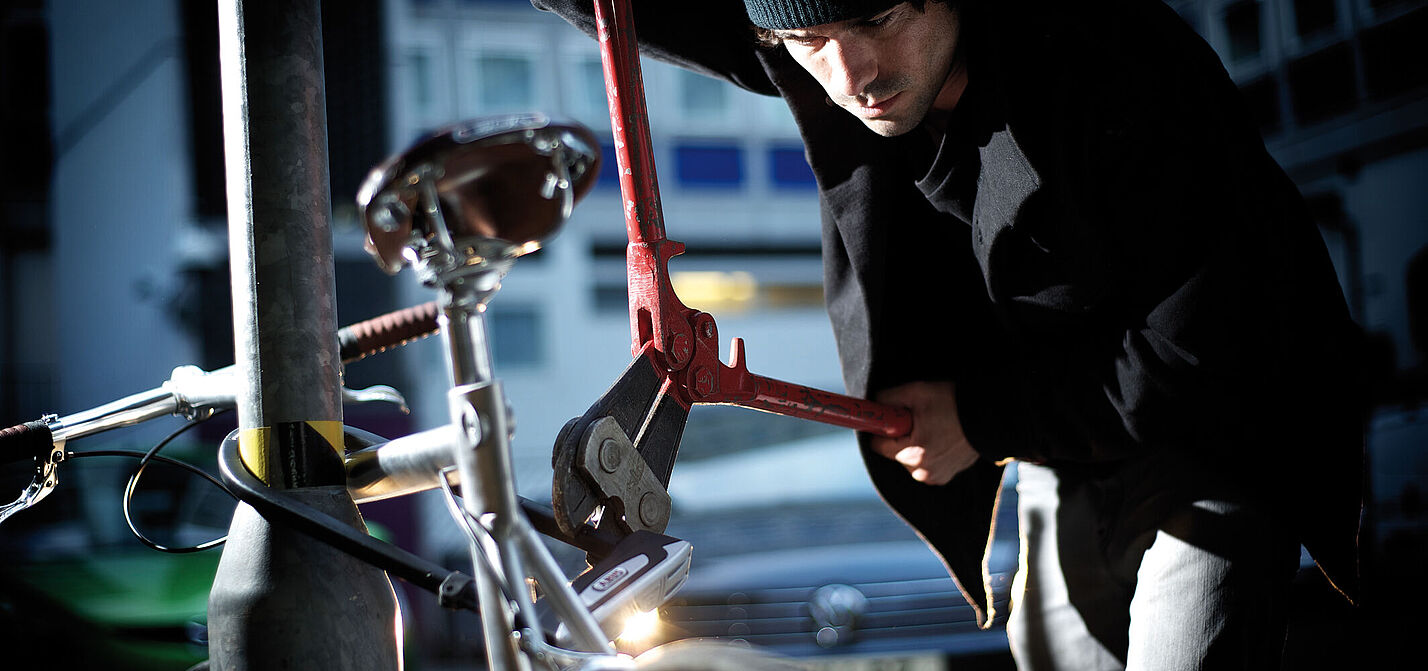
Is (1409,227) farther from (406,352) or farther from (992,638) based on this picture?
(406,352)

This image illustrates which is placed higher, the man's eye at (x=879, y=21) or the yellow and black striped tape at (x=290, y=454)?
the man's eye at (x=879, y=21)

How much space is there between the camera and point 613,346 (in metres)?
8.22

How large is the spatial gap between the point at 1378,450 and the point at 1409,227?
1137mm

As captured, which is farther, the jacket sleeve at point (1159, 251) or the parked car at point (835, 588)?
the parked car at point (835, 588)

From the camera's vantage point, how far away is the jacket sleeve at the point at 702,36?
1221 mm

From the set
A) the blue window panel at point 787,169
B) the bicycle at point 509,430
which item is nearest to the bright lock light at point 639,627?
the bicycle at point 509,430

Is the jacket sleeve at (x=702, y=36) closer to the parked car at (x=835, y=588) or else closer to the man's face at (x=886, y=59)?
the man's face at (x=886, y=59)

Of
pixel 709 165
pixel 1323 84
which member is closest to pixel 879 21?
pixel 1323 84

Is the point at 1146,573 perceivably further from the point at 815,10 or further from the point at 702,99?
the point at 702,99

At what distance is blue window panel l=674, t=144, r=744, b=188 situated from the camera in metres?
8.38

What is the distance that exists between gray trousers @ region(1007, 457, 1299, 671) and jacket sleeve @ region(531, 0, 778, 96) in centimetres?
67

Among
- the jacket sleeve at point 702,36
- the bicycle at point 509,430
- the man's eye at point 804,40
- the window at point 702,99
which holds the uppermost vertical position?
the window at point 702,99

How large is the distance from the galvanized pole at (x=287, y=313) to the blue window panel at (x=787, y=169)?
26.1 feet

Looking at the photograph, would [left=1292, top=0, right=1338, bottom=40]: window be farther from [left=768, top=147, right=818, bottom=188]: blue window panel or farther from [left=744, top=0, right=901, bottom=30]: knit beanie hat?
[left=744, top=0, right=901, bottom=30]: knit beanie hat
